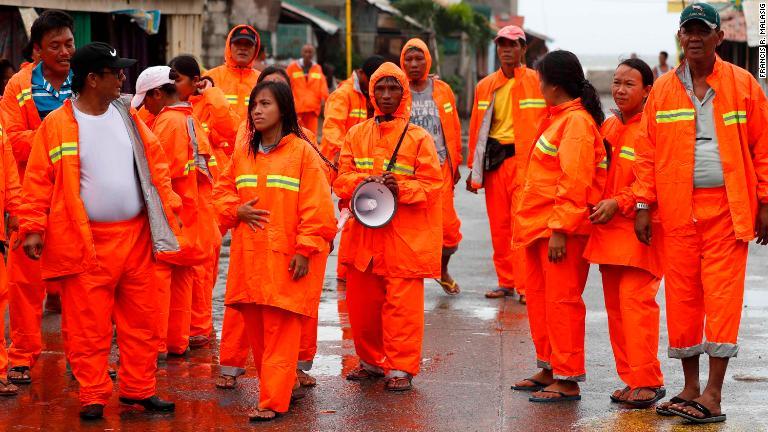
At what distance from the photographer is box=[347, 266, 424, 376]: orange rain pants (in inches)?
285

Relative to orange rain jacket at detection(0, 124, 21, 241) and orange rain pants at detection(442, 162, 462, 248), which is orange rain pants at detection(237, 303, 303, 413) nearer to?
orange rain jacket at detection(0, 124, 21, 241)

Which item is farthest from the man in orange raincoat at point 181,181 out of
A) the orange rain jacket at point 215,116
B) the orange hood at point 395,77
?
the orange hood at point 395,77

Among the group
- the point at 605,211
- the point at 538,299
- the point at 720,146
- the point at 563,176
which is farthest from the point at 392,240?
the point at 720,146

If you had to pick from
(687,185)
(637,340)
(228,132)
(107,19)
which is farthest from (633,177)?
(107,19)

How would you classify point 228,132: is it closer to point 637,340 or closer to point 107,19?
point 637,340

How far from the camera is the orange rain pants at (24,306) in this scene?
7469 millimetres

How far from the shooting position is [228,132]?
8.94 meters

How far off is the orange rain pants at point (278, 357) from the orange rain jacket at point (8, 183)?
4.92 ft

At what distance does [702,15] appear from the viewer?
6438 millimetres

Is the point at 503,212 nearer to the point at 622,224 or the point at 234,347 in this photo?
the point at 622,224

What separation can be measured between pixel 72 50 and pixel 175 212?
52.1 inches

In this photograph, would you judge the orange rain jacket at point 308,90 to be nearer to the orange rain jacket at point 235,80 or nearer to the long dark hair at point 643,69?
the orange rain jacket at point 235,80

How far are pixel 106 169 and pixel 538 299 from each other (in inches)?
98.7

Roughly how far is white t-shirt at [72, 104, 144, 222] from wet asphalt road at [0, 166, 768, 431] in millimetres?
1118
